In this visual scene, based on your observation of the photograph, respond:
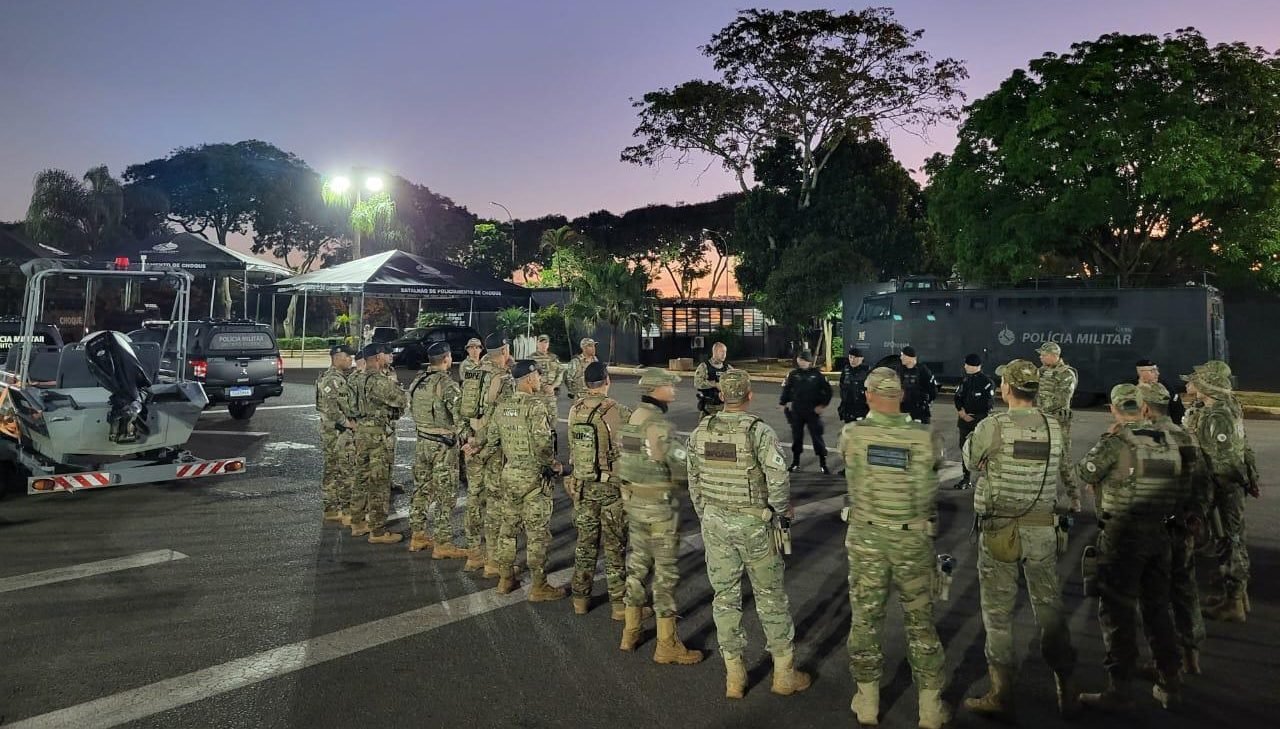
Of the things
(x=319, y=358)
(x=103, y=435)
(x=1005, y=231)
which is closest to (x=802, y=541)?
(x=103, y=435)

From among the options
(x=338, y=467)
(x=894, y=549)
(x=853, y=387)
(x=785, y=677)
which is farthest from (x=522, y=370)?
(x=853, y=387)

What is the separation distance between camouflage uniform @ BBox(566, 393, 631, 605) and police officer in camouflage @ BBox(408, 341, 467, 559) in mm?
1798

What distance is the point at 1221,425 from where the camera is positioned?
586 cm

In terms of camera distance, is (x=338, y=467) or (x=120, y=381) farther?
(x=120, y=381)

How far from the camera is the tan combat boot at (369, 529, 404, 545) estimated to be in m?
7.95

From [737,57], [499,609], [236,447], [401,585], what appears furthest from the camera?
[737,57]

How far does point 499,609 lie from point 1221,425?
207 inches

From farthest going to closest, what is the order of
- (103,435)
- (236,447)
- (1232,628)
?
1. (236,447)
2. (103,435)
3. (1232,628)

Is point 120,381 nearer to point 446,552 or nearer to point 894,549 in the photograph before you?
point 446,552

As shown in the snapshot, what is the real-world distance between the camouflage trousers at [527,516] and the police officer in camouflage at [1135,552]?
359cm

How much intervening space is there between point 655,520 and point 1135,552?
2733mm

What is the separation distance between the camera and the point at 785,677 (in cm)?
471

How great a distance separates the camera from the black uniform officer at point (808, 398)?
11016mm

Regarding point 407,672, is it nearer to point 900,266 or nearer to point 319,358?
point 900,266
